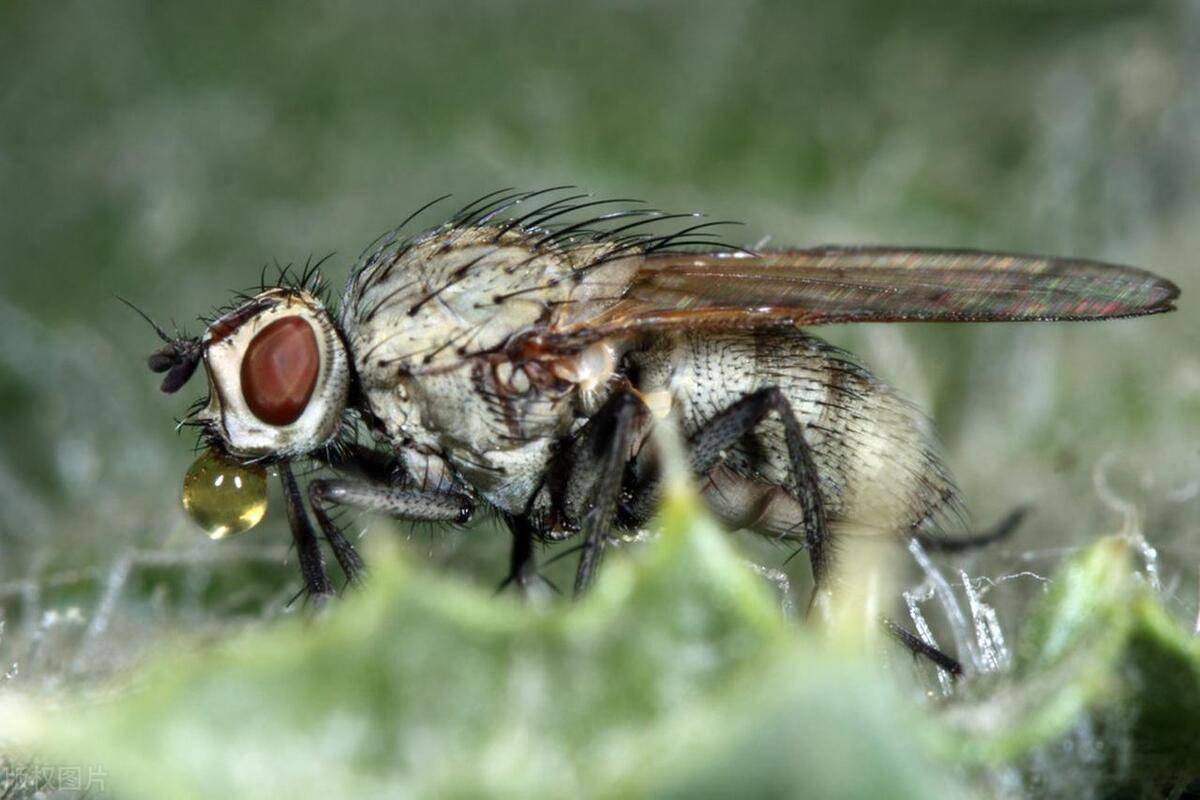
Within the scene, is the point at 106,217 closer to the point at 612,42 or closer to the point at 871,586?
the point at 612,42

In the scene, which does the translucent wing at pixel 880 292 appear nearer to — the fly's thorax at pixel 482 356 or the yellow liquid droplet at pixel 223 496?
the fly's thorax at pixel 482 356

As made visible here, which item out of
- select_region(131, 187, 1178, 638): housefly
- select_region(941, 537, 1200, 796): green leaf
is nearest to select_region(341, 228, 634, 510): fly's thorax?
select_region(131, 187, 1178, 638): housefly

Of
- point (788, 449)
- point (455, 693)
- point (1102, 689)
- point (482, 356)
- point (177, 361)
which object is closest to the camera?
point (455, 693)

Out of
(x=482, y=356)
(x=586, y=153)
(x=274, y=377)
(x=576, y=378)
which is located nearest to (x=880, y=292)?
(x=576, y=378)

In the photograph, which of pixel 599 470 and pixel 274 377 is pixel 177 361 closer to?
pixel 274 377

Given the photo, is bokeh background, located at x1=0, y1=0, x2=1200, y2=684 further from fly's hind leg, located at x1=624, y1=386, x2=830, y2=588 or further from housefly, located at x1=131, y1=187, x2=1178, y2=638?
fly's hind leg, located at x1=624, y1=386, x2=830, y2=588

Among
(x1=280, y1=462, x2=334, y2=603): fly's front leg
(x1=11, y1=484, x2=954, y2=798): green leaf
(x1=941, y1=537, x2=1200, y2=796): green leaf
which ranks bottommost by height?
(x1=941, y1=537, x2=1200, y2=796): green leaf

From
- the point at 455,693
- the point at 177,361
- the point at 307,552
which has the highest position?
the point at 177,361

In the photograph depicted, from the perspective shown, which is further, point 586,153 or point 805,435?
point 586,153
